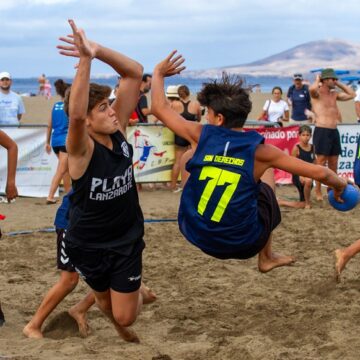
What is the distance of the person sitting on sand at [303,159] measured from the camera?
36.6 ft

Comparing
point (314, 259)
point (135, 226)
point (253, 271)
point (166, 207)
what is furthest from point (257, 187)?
point (166, 207)

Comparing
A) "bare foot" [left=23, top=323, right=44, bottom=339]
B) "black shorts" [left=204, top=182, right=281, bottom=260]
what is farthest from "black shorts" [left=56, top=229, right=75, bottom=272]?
"black shorts" [left=204, top=182, right=281, bottom=260]

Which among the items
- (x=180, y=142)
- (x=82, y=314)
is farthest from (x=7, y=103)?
(x=82, y=314)

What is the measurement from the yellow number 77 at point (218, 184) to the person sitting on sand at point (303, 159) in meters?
6.13

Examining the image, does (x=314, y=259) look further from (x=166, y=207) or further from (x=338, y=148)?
(x=338, y=148)

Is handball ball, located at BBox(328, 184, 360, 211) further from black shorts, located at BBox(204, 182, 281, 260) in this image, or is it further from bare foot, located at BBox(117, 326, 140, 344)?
bare foot, located at BBox(117, 326, 140, 344)

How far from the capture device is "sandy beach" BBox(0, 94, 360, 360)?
212 inches

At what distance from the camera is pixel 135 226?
16.7 ft

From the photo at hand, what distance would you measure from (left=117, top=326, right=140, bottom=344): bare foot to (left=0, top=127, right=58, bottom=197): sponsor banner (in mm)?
6856

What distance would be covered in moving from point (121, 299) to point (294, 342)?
4.49 feet

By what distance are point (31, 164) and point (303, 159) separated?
4.11m

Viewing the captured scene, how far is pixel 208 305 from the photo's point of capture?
671 cm

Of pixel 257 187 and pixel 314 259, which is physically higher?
pixel 257 187

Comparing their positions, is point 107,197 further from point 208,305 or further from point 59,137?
point 59,137
